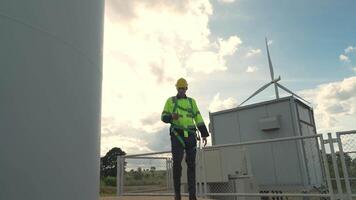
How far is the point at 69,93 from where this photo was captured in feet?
7.57

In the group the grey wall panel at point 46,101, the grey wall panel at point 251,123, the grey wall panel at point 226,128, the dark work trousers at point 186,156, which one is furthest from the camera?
the grey wall panel at point 226,128

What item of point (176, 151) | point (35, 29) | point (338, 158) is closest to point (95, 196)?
point (35, 29)

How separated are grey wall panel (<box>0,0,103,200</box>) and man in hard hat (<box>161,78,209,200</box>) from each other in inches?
75.3

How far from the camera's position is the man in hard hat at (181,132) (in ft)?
14.5

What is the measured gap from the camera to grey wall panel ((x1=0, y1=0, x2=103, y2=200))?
193cm

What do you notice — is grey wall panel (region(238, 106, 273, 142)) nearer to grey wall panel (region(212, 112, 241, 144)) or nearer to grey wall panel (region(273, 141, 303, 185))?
grey wall panel (region(212, 112, 241, 144))

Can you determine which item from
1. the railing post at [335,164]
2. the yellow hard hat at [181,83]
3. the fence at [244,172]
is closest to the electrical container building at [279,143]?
the fence at [244,172]

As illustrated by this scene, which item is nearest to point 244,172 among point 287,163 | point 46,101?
point 287,163

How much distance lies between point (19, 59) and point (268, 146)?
8.57m

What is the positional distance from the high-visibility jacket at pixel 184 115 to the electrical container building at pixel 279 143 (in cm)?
454

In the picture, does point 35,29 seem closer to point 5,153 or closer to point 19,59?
point 19,59

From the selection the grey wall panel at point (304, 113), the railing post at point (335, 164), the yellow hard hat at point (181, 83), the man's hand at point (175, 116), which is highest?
the grey wall panel at point (304, 113)

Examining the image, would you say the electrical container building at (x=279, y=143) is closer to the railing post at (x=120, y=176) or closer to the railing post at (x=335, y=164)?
the railing post at (x=120, y=176)

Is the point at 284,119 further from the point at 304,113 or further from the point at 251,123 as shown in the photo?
the point at 251,123
